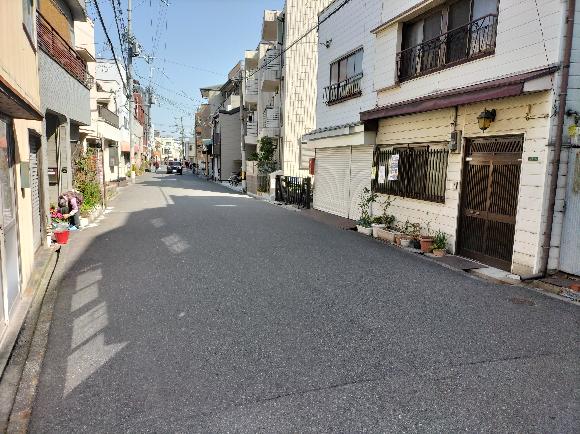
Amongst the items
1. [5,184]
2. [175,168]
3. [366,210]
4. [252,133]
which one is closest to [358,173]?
[366,210]

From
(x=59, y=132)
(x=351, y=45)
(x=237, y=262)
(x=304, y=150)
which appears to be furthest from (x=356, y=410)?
(x=304, y=150)

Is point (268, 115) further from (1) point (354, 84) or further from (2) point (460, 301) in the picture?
(2) point (460, 301)

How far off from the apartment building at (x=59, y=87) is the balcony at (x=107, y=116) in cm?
1209

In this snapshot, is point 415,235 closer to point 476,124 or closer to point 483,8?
point 476,124

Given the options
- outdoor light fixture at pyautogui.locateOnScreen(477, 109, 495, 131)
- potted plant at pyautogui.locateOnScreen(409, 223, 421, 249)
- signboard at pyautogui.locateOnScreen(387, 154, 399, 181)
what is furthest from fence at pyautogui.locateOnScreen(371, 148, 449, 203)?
outdoor light fixture at pyautogui.locateOnScreen(477, 109, 495, 131)

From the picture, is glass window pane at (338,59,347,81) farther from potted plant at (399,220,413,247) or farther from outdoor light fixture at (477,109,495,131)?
outdoor light fixture at (477,109,495,131)

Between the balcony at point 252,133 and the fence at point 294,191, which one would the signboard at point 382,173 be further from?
the balcony at point 252,133

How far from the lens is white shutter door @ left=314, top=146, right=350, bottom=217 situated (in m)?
15.6

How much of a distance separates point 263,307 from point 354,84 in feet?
36.2

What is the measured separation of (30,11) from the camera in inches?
319

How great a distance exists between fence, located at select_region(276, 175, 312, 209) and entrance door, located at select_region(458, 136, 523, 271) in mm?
10695

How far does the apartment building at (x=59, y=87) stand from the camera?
9898mm

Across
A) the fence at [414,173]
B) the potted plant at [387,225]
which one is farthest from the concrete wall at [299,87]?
the potted plant at [387,225]

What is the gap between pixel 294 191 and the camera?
20859 millimetres
